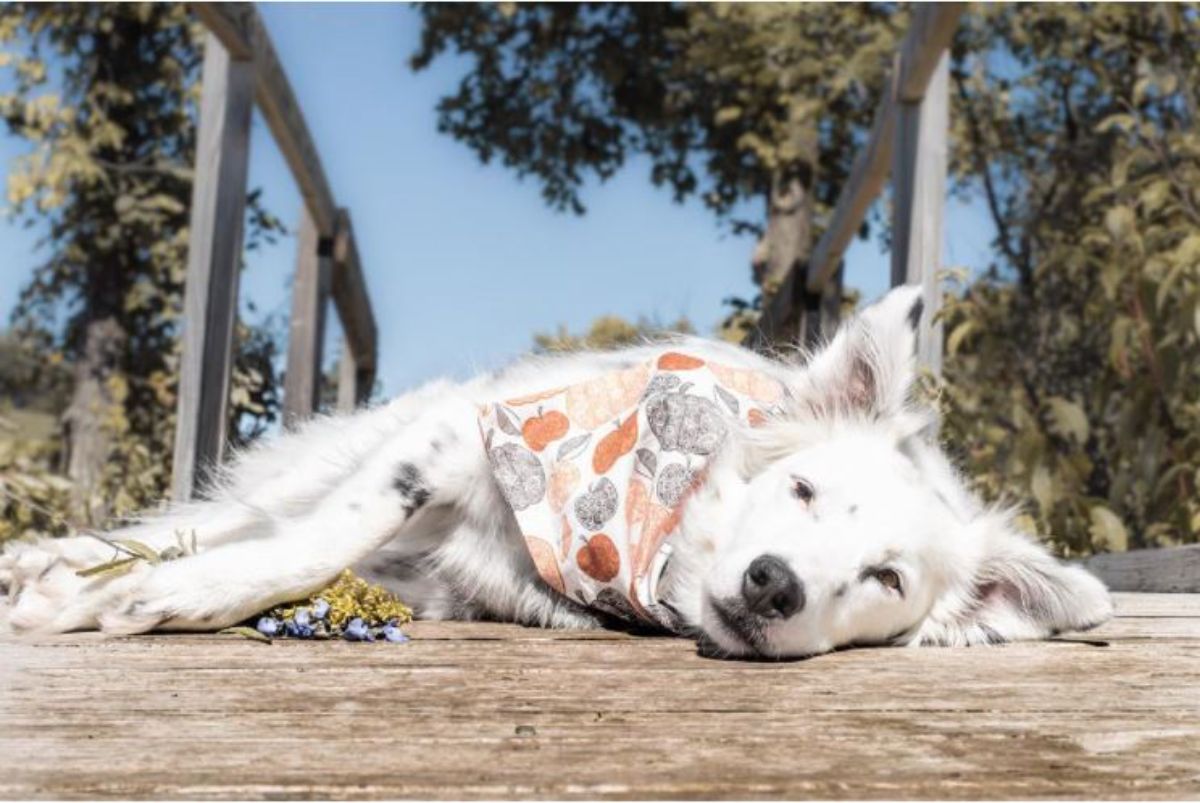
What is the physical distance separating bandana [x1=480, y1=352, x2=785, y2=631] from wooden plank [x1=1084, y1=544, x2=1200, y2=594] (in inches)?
77.9

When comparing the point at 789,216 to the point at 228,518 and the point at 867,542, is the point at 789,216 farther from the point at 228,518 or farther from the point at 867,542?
the point at 867,542

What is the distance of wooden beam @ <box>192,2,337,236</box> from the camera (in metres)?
4.88

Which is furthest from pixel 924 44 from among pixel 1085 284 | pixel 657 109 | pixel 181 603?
pixel 657 109

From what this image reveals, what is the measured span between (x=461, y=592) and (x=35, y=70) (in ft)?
30.9

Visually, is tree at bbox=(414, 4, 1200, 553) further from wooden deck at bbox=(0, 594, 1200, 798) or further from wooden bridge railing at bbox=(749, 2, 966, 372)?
wooden deck at bbox=(0, 594, 1200, 798)

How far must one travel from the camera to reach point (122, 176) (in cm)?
1162

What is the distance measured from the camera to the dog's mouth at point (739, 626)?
275 centimetres

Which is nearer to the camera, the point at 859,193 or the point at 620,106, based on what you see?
the point at 859,193

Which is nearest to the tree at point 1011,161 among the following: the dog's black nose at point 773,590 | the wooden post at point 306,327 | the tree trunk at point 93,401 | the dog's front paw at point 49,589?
the dog's black nose at point 773,590

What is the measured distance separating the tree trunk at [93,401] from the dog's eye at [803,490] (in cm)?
885

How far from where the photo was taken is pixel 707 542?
3.06 m

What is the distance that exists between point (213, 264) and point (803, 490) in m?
2.75

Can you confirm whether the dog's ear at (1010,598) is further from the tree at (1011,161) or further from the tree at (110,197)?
the tree at (110,197)

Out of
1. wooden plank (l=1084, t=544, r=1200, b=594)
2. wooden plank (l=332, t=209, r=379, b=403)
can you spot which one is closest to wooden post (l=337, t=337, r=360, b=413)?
wooden plank (l=332, t=209, r=379, b=403)
